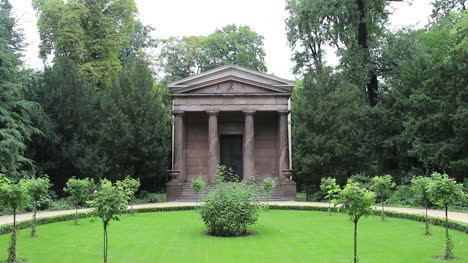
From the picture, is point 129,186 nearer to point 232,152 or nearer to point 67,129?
point 67,129

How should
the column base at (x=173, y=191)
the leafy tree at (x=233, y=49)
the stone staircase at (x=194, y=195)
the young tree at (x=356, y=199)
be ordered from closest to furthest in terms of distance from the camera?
the young tree at (x=356, y=199) → the stone staircase at (x=194, y=195) → the column base at (x=173, y=191) → the leafy tree at (x=233, y=49)

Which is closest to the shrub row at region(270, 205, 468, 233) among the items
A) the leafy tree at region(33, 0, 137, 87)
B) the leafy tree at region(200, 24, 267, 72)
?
the leafy tree at region(33, 0, 137, 87)

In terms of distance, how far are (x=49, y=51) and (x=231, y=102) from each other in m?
18.3

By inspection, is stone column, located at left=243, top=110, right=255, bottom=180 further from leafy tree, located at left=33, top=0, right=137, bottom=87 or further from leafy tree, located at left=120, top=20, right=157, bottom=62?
leafy tree, located at left=120, top=20, right=157, bottom=62

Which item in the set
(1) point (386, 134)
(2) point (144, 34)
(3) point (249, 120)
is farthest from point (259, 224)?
(2) point (144, 34)

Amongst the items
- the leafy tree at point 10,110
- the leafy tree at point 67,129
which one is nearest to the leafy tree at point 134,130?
the leafy tree at point 67,129

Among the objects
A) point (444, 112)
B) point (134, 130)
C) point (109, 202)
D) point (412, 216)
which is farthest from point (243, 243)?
point (134, 130)

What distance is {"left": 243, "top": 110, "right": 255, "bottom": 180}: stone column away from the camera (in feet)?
97.7

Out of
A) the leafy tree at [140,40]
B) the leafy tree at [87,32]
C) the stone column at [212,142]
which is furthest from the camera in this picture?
the leafy tree at [140,40]

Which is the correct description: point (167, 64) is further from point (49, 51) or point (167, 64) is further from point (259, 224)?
point (259, 224)

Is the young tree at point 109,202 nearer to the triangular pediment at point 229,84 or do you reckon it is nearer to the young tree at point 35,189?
the young tree at point 35,189

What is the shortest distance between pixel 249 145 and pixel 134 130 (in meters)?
8.24

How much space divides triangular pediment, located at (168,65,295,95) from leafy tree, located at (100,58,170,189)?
272 cm

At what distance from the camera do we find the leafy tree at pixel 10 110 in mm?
21625
